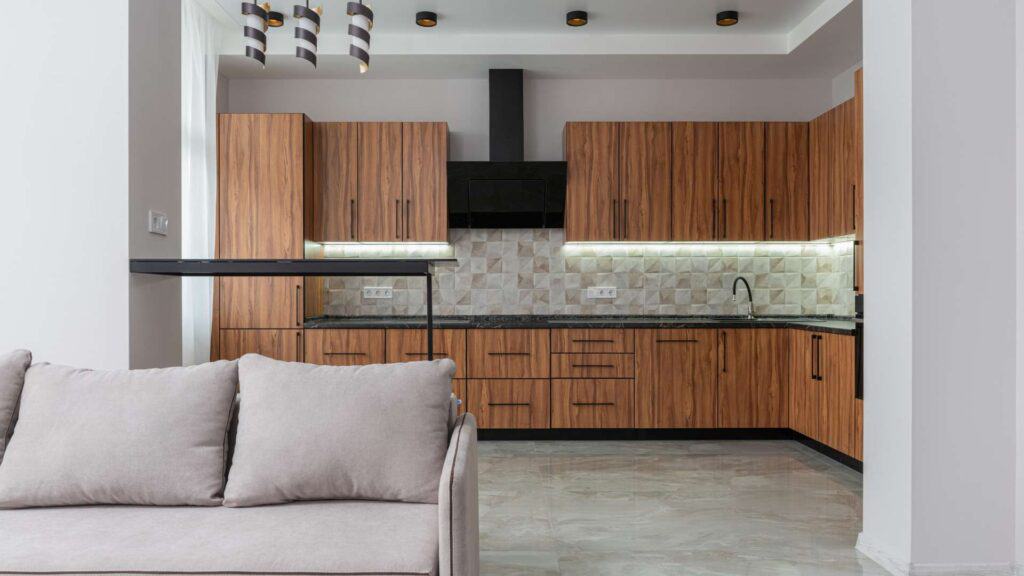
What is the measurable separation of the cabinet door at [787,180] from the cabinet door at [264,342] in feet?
11.7

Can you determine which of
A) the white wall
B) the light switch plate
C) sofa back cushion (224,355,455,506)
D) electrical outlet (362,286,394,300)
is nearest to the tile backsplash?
electrical outlet (362,286,394,300)

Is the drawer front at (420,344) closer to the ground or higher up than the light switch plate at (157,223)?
closer to the ground

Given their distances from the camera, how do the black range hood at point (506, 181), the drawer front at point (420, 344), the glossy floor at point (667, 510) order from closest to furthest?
1. the glossy floor at point (667, 510)
2. the drawer front at point (420, 344)
3. the black range hood at point (506, 181)

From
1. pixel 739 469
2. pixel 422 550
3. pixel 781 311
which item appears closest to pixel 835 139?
pixel 781 311

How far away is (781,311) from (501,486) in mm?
2910

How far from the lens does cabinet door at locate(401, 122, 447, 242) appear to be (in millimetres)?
5172

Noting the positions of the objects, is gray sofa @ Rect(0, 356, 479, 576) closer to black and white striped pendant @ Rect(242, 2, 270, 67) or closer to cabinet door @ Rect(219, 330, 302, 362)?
black and white striped pendant @ Rect(242, 2, 270, 67)

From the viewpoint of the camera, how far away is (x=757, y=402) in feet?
16.5

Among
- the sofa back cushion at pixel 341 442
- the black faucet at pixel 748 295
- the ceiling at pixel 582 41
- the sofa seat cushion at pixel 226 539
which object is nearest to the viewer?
the sofa seat cushion at pixel 226 539

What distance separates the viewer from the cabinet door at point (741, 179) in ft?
17.1

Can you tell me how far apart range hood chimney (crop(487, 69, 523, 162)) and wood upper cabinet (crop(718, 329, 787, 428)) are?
6.65 feet

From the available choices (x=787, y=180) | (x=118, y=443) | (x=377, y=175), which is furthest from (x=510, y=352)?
(x=118, y=443)

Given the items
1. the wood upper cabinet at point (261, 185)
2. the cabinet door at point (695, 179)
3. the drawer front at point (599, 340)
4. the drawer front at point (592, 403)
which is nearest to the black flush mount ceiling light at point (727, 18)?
the cabinet door at point (695, 179)

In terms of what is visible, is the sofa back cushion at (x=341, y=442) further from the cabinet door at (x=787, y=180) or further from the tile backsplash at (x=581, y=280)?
the cabinet door at (x=787, y=180)
